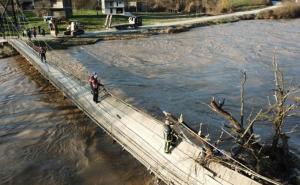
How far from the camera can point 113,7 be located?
221 feet

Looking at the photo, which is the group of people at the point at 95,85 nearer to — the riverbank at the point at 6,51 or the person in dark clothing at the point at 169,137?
the person in dark clothing at the point at 169,137

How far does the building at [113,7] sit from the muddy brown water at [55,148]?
41514 millimetres

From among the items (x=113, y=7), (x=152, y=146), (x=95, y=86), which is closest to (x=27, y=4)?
(x=113, y=7)

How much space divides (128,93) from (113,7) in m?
42.0

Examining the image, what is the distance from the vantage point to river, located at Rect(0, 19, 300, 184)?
59.4 ft

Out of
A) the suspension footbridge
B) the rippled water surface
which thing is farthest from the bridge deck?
the rippled water surface

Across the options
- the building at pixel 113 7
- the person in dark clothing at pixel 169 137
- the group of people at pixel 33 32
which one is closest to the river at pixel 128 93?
the person in dark clothing at pixel 169 137

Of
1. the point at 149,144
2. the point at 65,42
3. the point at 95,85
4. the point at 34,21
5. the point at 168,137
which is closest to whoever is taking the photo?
the point at 168,137

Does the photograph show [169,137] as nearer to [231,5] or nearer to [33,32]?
[33,32]

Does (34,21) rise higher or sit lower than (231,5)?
Answer: lower

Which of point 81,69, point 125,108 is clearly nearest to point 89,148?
point 125,108

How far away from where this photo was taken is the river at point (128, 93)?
18.1 m

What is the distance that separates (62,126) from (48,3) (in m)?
47.9

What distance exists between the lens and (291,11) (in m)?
72.6
